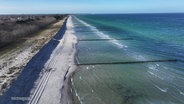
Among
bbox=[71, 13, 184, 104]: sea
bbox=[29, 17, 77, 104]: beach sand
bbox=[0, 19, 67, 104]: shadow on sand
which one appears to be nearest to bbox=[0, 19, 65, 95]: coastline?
bbox=[0, 19, 67, 104]: shadow on sand

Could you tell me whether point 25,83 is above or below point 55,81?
above

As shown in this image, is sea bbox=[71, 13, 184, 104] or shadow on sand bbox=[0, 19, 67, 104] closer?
shadow on sand bbox=[0, 19, 67, 104]

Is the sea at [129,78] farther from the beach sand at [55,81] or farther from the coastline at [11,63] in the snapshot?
the coastline at [11,63]

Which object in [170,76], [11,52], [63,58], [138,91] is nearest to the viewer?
[138,91]

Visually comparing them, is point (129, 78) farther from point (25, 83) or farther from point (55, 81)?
point (25, 83)

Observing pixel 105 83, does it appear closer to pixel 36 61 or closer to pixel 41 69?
pixel 41 69

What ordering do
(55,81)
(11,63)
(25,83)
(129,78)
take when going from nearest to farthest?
1. (25,83)
2. (55,81)
3. (129,78)
4. (11,63)

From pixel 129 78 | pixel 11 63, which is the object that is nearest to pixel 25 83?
pixel 11 63

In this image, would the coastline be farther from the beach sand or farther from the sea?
the sea

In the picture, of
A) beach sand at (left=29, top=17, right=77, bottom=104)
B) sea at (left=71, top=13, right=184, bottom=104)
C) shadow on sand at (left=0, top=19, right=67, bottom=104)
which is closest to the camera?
shadow on sand at (left=0, top=19, right=67, bottom=104)

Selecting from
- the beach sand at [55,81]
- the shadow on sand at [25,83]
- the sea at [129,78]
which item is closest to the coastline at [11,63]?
the shadow on sand at [25,83]

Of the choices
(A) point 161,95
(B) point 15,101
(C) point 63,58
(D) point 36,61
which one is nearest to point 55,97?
(B) point 15,101
